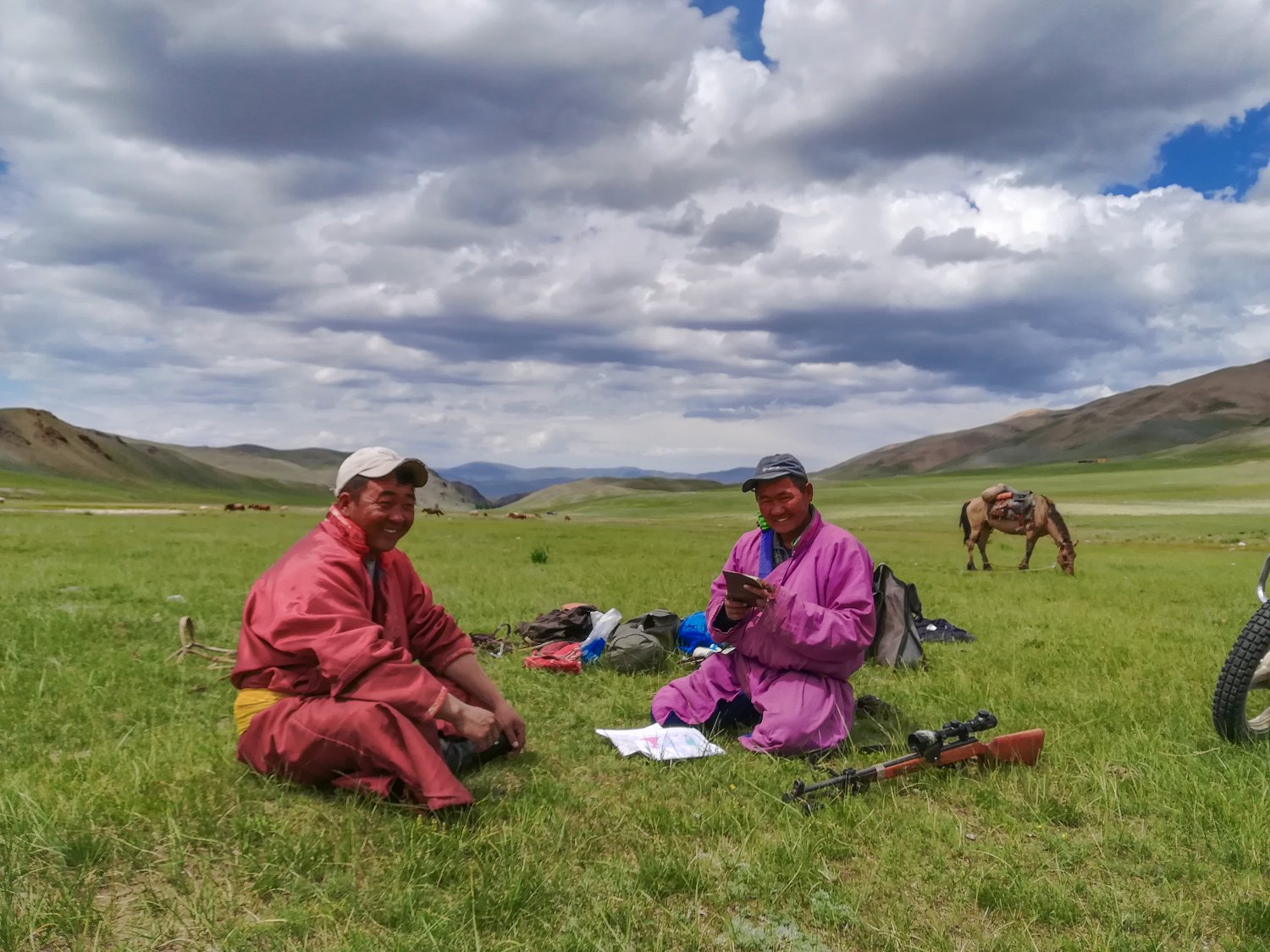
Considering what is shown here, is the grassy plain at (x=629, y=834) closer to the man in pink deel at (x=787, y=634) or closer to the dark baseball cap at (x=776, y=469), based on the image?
the man in pink deel at (x=787, y=634)

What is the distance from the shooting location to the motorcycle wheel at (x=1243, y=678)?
557cm

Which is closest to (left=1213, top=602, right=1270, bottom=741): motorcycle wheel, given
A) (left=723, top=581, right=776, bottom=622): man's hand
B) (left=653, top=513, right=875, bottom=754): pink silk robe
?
(left=653, top=513, right=875, bottom=754): pink silk robe

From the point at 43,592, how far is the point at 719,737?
1209 centimetres

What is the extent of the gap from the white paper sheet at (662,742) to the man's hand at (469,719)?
161 centimetres

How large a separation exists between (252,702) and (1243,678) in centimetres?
674

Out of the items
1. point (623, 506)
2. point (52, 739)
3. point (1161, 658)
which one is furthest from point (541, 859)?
point (623, 506)

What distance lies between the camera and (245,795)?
472 centimetres

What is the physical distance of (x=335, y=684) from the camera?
4492mm

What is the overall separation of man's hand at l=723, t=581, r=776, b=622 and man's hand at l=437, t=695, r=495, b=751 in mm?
2140

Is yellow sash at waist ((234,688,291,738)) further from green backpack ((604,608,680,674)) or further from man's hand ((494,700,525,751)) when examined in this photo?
green backpack ((604,608,680,674))

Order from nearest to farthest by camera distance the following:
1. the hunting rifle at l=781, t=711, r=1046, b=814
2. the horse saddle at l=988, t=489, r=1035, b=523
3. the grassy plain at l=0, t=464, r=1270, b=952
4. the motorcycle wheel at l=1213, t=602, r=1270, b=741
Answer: the grassy plain at l=0, t=464, r=1270, b=952
the hunting rifle at l=781, t=711, r=1046, b=814
the motorcycle wheel at l=1213, t=602, r=1270, b=741
the horse saddle at l=988, t=489, r=1035, b=523

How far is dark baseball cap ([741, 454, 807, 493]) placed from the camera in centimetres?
637

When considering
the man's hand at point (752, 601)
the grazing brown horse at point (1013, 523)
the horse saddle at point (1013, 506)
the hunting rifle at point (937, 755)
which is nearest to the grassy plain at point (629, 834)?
the hunting rifle at point (937, 755)

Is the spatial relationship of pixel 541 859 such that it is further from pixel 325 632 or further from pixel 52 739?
pixel 52 739
